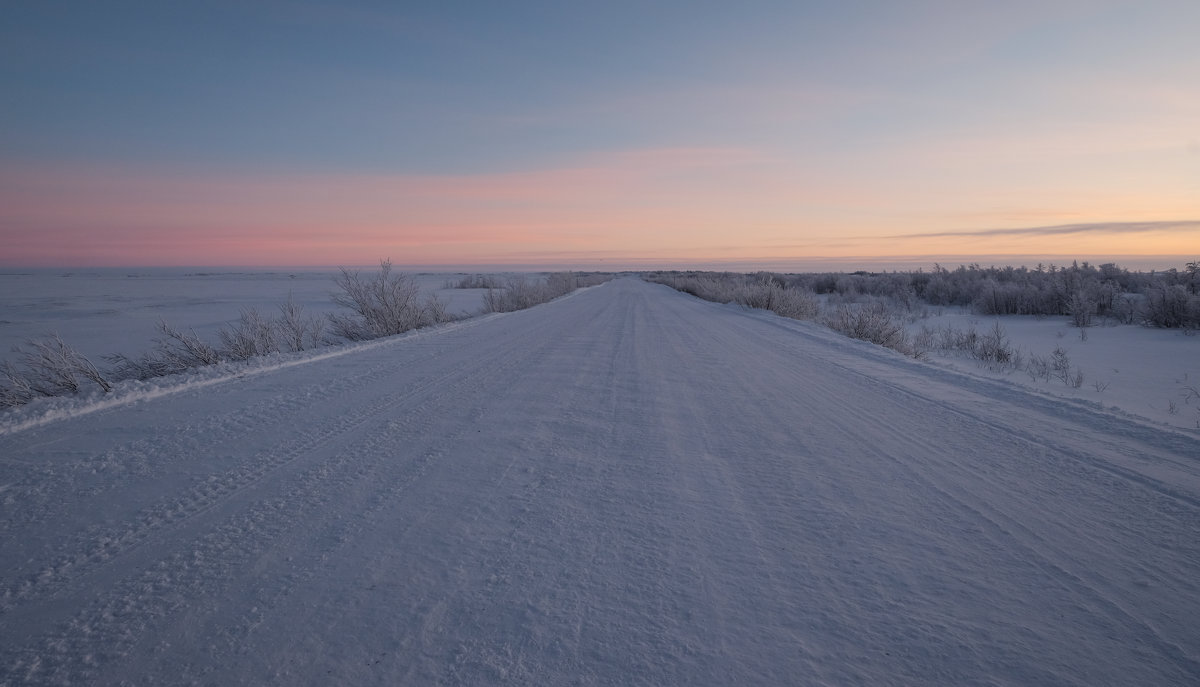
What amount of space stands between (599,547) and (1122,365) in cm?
1144

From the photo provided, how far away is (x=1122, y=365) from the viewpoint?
9680 mm

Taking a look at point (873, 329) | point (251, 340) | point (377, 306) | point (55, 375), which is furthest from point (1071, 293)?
point (55, 375)

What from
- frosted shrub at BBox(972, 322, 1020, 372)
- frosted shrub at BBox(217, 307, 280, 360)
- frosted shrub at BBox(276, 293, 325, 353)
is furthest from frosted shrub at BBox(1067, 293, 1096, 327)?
frosted shrub at BBox(217, 307, 280, 360)

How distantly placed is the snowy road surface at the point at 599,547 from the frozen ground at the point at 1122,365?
1.62 metres

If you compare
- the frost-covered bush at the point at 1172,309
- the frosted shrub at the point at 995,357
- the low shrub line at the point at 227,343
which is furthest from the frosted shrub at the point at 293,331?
the frost-covered bush at the point at 1172,309

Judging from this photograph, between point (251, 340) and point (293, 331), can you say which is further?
point (293, 331)

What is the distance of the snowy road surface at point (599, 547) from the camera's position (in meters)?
2.25

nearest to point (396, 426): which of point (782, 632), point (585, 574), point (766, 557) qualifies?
point (585, 574)

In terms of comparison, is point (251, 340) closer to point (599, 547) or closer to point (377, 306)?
point (377, 306)

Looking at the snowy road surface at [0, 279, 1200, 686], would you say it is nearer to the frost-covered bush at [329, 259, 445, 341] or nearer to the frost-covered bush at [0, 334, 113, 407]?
the frost-covered bush at [0, 334, 113, 407]

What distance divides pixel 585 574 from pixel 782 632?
982 millimetres

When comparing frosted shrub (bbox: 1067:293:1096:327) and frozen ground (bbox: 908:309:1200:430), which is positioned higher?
frosted shrub (bbox: 1067:293:1096:327)

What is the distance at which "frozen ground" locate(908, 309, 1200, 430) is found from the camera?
21.8 feet

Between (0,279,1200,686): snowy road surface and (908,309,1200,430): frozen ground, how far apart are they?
1.62 metres
